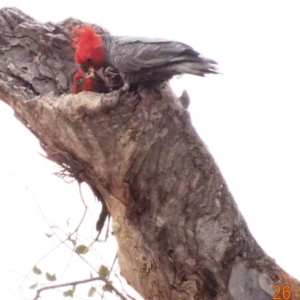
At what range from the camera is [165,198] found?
1.36 m

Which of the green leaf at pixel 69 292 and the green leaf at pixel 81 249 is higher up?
the green leaf at pixel 81 249

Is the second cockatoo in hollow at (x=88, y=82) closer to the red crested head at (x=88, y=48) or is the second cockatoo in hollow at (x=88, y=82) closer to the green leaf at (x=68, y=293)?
the red crested head at (x=88, y=48)

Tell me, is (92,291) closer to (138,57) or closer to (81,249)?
(81,249)

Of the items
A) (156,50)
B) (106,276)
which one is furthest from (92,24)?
(106,276)

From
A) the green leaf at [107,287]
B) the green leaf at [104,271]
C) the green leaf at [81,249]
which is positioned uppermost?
the green leaf at [81,249]

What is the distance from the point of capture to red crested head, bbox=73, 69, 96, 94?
1.58 metres

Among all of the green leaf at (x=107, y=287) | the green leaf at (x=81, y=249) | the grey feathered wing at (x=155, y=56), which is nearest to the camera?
the grey feathered wing at (x=155, y=56)
